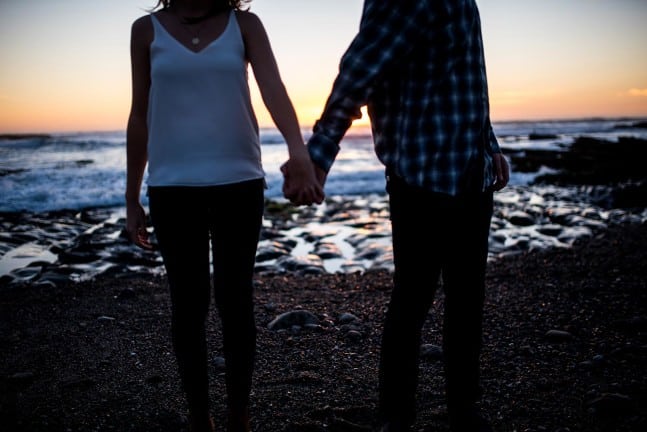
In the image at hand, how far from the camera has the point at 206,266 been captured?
2.00 metres

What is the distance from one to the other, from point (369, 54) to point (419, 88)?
24 cm

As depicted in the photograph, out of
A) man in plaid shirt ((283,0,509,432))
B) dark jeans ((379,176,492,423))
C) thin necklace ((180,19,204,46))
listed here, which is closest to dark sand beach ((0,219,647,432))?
dark jeans ((379,176,492,423))

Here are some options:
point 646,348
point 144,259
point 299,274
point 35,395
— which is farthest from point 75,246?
point 646,348

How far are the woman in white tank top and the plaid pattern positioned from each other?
257 mm

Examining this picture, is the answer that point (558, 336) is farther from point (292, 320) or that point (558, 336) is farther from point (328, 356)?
point (292, 320)

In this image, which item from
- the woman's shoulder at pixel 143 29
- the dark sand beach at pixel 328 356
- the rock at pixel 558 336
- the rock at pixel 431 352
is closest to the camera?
the woman's shoulder at pixel 143 29

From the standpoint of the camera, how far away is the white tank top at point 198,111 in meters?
1.74

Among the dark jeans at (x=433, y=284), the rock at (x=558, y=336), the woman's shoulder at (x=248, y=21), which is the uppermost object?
the woman's shoulder at (x=248, y=21)

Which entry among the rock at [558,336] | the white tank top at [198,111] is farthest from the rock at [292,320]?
the white tank top at [198,111]

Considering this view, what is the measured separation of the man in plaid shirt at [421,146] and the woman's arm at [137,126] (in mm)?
676

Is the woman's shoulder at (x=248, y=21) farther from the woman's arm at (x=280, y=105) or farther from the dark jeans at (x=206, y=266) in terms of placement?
the dark jeans at (x=206, y=266)

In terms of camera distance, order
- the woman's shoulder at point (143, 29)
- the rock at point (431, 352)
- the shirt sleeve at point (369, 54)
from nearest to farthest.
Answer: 1. the shirt sleeve at point (369, 54)
2. the woman's shoulder at point (143, 29)
3. the rock at point (431, 352)

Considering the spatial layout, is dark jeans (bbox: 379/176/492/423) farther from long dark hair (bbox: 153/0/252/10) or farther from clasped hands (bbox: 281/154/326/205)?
long dark hair (bbox: 153/0/252/10)

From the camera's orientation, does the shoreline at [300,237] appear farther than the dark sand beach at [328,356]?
Yes
